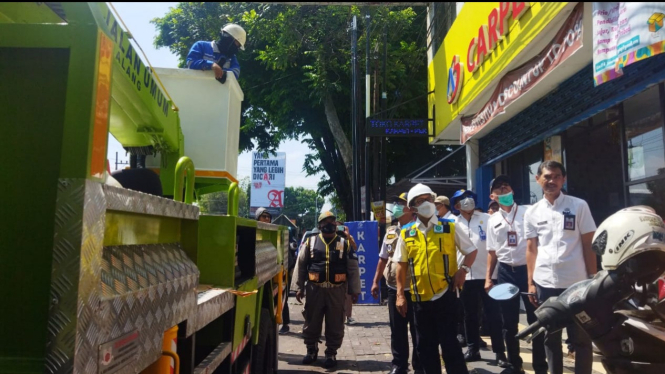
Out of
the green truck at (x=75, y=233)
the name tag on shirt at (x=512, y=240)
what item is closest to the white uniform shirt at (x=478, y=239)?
the name tag on shirt at (x=512, y=240)

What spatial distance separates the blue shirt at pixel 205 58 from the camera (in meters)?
4.50

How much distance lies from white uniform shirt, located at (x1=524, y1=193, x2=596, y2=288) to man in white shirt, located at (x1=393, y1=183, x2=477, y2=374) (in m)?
0.61

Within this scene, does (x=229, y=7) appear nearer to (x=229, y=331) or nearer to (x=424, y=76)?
(x=424, y=76)

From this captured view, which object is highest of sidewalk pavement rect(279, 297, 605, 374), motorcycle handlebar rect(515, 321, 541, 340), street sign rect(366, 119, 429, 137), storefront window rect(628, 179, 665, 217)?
street sign rect(366, 119, 429, 137)

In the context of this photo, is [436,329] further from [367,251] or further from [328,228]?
[367,251]

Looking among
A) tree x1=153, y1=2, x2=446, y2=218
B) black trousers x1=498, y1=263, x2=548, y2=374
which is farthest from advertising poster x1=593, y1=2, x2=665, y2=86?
tree x1=153, y1=2, x2=446, y2=218

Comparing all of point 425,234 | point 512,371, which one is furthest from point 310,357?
point 425,234

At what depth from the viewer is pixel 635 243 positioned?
217cm

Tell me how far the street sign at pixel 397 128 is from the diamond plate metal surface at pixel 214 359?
8755 millimetres

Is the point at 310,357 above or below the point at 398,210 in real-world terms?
below

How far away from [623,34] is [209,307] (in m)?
3.91

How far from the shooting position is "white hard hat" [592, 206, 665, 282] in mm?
2150

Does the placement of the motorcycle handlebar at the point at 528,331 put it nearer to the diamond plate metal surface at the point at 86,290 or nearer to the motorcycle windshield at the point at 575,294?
the motorcycle windshield at the point at 575,294

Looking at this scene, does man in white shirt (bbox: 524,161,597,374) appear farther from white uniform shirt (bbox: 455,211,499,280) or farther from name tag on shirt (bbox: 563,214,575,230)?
white uniform shirt (bbox: 455,211,499,280)
